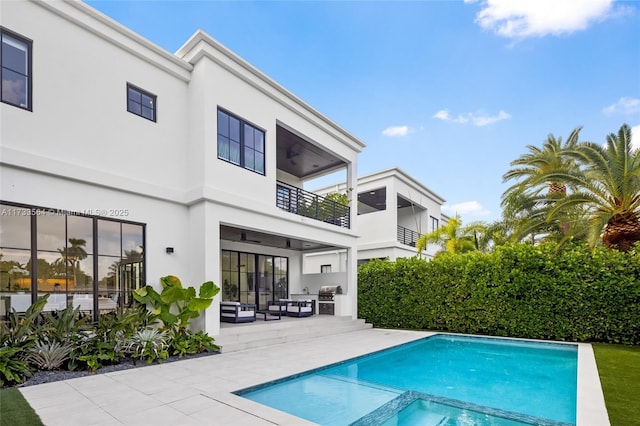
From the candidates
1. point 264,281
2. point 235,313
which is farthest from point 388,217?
point 235,313

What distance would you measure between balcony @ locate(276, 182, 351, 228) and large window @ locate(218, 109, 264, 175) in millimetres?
1608

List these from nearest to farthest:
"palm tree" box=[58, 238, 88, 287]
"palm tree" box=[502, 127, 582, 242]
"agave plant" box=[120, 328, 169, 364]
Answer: "agave plant" box=[120, 328, 169, 364] → "palm tree" box=[58, 238, 88, 287] → "palm tree" box=[502, 127, 582, 242]

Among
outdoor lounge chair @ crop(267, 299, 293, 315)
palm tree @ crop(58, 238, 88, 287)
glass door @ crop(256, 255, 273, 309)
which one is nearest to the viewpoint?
palm tree @ crop(58, 238, 88, 287)

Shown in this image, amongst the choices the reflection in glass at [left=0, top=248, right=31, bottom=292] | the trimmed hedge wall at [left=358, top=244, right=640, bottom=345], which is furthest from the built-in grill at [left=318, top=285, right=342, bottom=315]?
the reflection in glass at [left=0, top=248, right=31, bottom=292]

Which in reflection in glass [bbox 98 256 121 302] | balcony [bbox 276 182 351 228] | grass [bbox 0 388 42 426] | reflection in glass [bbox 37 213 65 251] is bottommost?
grass [bbox 0 388 42 426]

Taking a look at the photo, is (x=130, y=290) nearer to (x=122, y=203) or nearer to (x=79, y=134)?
(x=122, y=203)

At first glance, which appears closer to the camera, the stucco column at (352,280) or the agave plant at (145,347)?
the agave plant at (145,347)

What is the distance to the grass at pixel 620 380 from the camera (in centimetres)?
530

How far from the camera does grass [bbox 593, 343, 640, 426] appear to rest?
5.30 meters

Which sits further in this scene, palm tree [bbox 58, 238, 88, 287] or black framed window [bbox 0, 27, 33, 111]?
palm tree [bbox 58, 238, 88, 287]

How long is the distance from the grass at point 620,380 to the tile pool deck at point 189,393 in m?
0.16

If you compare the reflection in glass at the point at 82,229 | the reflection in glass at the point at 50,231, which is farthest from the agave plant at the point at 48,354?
the reflection in glass at the point at 82,229

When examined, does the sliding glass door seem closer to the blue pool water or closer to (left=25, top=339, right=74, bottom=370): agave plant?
the blue pool water

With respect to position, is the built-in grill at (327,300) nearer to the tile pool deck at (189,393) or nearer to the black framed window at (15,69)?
the tile pool deck at (189,393)
